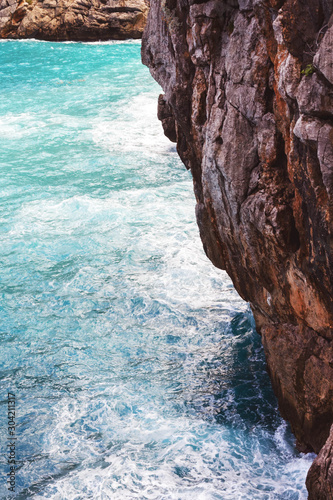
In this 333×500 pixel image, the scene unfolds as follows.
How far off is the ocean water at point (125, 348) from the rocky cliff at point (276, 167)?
4.62ft

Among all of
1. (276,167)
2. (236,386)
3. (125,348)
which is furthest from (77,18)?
(276,167)

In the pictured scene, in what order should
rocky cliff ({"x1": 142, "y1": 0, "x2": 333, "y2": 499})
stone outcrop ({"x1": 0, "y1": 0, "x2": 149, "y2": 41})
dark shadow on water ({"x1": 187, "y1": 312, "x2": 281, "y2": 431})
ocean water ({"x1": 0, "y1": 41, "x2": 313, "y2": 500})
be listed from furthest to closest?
stone outcrop ({"x1": 0, "y1": 0, "x2": 149, "y2": 41}), dark shadow on water ({"x1": 187, "y1": 312, "x2": 281, "y2": 431}), ocean water ({"x1": 0, "y1": 41, "x2": 313, "y2": 500}), rocky cliff ({"x1": 142, "y1": 0, "x2": 333, "y2": 499})

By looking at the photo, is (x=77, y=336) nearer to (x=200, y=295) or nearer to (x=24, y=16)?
(x=200, y=295)

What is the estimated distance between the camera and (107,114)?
30125 millimetres

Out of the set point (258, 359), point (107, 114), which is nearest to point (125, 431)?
point (258, 359)

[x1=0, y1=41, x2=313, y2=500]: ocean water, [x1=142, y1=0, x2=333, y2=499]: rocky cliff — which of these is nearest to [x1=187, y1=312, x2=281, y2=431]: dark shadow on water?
[x1=0, y1=41, x2=313, y2=500]: ocean water

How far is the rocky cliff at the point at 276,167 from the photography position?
6352 mm

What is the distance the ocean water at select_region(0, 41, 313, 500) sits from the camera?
947 centimetres

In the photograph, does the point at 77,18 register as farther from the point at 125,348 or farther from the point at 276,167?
the point at 276,167

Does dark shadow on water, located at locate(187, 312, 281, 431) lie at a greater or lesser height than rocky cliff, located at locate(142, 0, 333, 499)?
lesser

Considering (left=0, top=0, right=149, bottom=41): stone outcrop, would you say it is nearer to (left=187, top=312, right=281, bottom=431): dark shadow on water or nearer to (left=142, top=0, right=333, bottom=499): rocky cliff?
(left=142, top=0, right=333, bottom=499): rocky cliff

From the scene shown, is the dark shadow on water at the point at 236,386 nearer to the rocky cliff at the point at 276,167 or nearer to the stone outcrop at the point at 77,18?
the rocky cliff at the point at 276,167

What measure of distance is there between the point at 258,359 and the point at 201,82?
6231 mm

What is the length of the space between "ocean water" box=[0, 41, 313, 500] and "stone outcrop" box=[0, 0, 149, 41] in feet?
107
